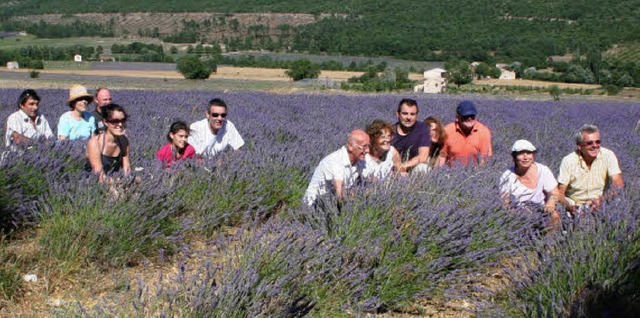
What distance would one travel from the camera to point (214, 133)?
5.23 metres

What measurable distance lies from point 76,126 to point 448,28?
92118 mm

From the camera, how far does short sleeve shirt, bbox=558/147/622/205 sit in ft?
15.5

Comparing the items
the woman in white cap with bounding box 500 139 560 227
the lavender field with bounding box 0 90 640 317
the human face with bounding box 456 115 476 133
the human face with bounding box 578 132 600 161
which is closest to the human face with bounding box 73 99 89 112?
the lavender field with bounding box 0 90 640 317

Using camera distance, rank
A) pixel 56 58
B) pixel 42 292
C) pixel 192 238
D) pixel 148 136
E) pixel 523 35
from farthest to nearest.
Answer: pixel 523 35, pixel 56 58, pixel 148 136, pixel 192 238, pixel 42 292

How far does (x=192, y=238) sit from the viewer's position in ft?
12.5

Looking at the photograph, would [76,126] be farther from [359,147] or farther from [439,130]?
[439,130]

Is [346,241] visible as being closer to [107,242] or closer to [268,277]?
[268,277]

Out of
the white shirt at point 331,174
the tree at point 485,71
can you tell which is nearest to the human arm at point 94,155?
the white shirt at point 331,174

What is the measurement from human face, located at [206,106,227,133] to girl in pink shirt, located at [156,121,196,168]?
0.35 metres

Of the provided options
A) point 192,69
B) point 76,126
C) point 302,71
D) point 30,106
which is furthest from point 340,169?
point 302,71

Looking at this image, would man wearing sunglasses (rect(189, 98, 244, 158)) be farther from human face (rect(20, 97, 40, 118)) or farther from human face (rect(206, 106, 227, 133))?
human face (rect(20, 97, 40, 118))

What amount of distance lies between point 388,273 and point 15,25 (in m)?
137

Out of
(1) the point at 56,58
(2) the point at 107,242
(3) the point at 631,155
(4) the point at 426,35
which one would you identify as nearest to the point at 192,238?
(2) the point at 107,242

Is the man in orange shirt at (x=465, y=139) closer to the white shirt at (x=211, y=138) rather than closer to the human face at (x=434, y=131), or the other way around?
the human face at (x=434, y=131)
